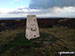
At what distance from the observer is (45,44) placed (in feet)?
101

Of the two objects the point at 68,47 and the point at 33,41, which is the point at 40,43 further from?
the point at 68,47

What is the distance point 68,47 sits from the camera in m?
31.2

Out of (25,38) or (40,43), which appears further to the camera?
(25,38)

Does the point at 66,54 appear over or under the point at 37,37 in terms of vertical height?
under

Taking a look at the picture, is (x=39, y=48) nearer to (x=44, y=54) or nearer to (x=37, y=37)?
(x=44, y=54)

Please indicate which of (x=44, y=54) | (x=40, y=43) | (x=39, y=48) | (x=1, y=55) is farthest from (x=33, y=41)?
(x=1, y=55)

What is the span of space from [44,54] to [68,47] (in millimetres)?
8452

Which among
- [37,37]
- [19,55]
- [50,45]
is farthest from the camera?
[37,37]

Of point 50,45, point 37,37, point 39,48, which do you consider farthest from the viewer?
point 37,37

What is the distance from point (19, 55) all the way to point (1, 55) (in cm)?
419

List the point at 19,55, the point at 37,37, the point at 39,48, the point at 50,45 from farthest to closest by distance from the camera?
the point at 37,37, the point at 50,45, the point at 39,48, the point at 19,55

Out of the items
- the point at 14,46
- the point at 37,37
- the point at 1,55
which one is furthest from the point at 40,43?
the point at 1,55

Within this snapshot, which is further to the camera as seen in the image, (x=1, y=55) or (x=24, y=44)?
(x=24, y=44)

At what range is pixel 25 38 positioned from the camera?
34.6 meters
